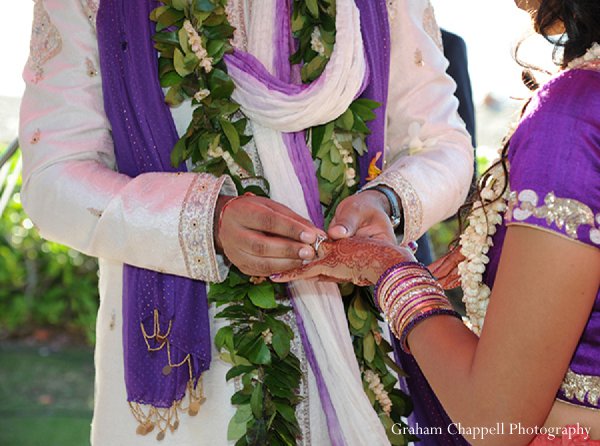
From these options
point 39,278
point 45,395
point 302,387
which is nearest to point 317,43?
point 302,387

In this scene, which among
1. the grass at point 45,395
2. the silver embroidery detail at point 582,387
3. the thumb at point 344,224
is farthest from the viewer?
the grass at point 45,395

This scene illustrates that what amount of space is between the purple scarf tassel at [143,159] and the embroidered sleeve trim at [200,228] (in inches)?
4.8

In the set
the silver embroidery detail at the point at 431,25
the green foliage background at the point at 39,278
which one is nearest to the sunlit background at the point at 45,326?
the green foliage background at the point at 39,278

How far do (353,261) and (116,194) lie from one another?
57 cm

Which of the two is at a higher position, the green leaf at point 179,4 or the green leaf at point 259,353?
the green leaf at point 179,4

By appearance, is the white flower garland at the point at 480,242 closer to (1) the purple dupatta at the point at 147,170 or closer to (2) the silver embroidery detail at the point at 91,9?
(1) the purple dupatta at the point at 147,170

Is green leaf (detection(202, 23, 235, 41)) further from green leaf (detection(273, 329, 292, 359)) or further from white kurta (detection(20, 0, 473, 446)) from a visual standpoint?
green leaf (detection(273, 329, 292, 359))

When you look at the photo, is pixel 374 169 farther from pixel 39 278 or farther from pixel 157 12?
pixel 39 278

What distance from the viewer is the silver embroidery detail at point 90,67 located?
83.3 inches

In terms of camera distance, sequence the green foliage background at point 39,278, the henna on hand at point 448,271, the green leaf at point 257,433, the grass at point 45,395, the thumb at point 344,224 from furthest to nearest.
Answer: the green foliage background at point 39,278
the grass at point 45,395
the henna on hand at point 448,271
the green leaf at point 257,433
the thumb at point 344,224

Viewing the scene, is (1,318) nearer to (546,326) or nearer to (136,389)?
(136,389)

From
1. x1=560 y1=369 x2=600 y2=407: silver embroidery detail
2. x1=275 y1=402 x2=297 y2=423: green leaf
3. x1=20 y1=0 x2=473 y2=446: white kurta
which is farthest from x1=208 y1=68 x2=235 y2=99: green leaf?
x1=560 y1=369 x2=600 y2=407: silver embroidery detail

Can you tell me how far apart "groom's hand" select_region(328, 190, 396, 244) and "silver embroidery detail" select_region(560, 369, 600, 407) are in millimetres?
510

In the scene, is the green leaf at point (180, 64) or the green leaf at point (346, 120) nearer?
the green leaf at point (180, 64)
